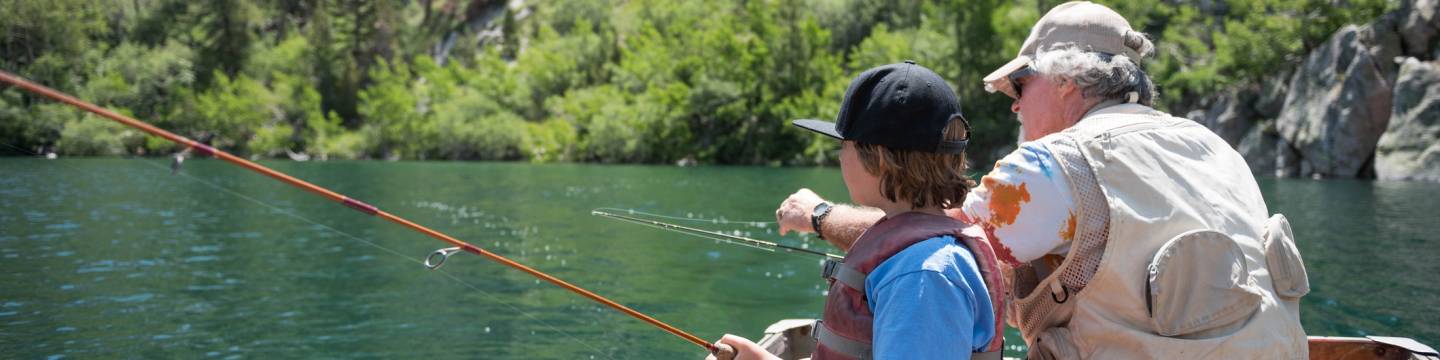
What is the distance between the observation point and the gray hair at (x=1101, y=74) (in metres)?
3.04

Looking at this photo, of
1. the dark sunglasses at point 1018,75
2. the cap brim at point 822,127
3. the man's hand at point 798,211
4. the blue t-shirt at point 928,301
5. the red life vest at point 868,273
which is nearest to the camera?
the blue t-shirt at point 928,301

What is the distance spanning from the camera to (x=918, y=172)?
2.28 meters

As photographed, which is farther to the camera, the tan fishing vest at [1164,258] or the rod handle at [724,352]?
the tan fishing vest at [1164,258]

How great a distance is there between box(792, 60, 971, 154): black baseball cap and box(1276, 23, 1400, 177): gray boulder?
41.0 m

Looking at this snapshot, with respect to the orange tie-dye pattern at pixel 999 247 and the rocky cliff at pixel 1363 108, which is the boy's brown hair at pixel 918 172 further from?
the rocky cliff at pixel 1363 108

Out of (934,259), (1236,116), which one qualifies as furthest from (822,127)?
(1236,116)

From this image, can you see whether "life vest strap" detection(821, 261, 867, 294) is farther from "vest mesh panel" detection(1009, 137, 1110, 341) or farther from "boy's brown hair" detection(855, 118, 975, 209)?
"vest mesh panel" detection(1009, 137, 1110, 341)

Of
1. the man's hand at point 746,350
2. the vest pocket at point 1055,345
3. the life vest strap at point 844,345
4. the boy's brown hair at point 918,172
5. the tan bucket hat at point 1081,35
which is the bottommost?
the vest pocket at point 1055,345

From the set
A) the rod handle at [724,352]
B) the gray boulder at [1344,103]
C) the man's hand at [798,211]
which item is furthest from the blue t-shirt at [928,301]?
the gray boulder at [1344,103]

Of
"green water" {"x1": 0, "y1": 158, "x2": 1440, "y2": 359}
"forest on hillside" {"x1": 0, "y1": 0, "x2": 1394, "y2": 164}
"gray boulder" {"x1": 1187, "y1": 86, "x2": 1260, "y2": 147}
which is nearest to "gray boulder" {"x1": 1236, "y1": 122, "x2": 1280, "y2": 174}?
"gray boulder" {"x1": 1187, "y1": 86, "x2": 1260, "y2": 147}

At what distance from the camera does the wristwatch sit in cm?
330

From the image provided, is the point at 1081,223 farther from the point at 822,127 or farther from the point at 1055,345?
the point at 822,127

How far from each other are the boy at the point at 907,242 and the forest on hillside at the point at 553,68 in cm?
4297

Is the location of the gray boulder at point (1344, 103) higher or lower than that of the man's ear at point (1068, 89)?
lower
